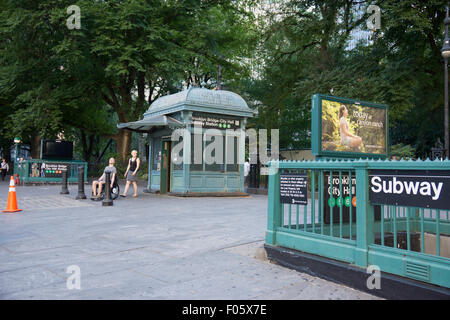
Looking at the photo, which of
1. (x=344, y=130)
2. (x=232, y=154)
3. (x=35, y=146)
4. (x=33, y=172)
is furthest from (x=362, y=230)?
(x=35, y=146)

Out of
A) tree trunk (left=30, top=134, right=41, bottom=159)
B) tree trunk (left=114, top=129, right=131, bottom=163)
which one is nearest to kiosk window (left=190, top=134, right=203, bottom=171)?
tree trunk (left=114, top=129, right=131, bottom=163)

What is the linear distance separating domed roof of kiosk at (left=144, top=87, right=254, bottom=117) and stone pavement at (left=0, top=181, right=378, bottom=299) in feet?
22.5

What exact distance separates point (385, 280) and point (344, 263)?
20.5 inches

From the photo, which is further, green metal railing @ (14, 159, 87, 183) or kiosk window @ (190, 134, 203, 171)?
green metal railing @ (14, 159, 87, 183)

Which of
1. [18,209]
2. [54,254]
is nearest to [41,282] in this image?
[54,254]

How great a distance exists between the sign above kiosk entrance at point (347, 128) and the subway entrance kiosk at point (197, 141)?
9.13 m

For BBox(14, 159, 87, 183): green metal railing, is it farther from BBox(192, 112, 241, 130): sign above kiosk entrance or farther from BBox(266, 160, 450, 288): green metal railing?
BBox(266, 160, 450, 288): green metal railing

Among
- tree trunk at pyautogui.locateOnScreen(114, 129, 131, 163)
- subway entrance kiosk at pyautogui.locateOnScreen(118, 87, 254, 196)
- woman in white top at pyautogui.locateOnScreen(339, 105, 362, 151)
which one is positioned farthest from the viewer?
tree trunk at pyautogui.locateOnScreen(114, 129, 131, 163)

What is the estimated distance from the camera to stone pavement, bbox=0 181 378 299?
3633 millimetres

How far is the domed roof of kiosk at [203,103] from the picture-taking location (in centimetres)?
1451

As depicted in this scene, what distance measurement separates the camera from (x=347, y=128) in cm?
566

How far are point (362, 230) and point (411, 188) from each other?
2.30ft

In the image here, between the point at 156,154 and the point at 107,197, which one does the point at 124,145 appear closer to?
the point at 156,154

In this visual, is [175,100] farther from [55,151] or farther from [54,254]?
[55,151]
